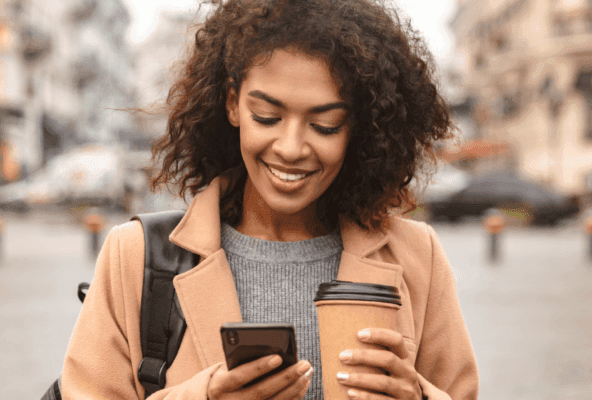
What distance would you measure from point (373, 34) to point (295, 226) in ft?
2.14

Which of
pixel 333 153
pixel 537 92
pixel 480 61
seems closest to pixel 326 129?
pixel 333 153

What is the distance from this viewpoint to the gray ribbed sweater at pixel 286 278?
6.06 ft

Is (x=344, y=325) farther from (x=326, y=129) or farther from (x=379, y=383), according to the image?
(x=326, y=129)

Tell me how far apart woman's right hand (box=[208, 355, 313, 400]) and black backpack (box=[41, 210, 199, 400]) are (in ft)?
1.14

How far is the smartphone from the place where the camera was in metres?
1.22

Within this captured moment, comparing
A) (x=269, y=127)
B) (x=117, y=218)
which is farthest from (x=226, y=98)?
(x=117, y=218)

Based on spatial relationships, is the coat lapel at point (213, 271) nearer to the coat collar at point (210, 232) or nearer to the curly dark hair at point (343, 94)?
the coat collar at point (210, 232)

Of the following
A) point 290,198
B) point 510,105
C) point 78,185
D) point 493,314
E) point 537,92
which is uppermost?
point 537,92

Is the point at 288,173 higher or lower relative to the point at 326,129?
lower

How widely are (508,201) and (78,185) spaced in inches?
581

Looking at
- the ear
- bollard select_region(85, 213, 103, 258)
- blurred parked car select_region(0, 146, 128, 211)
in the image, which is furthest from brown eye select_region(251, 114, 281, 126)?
blurred parked car select_region(0, 146, 128, 211)

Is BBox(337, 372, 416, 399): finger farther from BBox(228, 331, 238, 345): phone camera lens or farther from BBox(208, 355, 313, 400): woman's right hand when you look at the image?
BBox(228, 331, 238, 345): phone camera lens

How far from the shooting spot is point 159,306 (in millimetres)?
1728

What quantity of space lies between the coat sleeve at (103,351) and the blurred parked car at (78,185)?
20.3m
